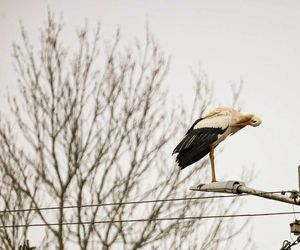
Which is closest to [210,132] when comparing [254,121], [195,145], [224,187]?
[195,145]

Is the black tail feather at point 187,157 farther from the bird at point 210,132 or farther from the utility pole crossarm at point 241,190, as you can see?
the utility pole crossarm at point 241,190

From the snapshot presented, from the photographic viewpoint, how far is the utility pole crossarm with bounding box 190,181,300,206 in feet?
22.1

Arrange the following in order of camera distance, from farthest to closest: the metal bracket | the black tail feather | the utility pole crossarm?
the black tail feather → the metal bracket → the utility pole crossarm

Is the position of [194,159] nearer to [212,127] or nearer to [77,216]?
[212,127]

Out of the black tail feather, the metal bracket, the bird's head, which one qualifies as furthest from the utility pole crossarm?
the bird's head

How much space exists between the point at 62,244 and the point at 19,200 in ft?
4.50

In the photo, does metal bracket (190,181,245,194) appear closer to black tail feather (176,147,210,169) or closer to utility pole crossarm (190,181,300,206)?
utility pole crossarm (190,181,300,206)

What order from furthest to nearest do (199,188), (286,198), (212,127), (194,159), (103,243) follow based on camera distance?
(103,243)
(212,127)
(194,159)
(199,188)
(286,198)

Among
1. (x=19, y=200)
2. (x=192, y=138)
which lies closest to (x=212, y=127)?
(x=192, y=138)

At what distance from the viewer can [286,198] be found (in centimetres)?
677

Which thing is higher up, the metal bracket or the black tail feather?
the black tail feather

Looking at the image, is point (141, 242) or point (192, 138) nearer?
point (192, 138)

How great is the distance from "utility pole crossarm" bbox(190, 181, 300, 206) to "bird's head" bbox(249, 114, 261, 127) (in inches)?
78.7

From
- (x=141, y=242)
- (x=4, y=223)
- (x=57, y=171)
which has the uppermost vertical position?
(x=57, y=171)
